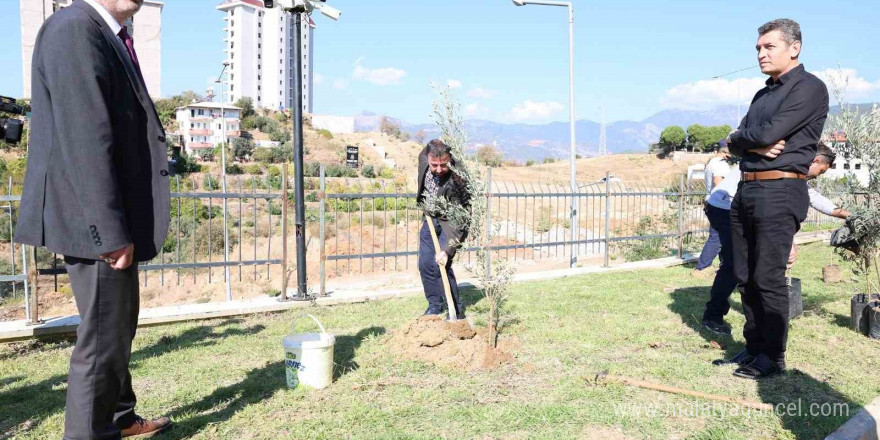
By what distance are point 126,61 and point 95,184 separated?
0.59 meters

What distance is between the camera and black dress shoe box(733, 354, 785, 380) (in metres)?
3.96

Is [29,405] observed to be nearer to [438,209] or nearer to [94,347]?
[94,347]

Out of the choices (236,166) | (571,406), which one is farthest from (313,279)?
(236,166)

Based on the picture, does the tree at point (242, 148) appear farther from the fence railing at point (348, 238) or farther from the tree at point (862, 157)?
the tree at point (862, 157)

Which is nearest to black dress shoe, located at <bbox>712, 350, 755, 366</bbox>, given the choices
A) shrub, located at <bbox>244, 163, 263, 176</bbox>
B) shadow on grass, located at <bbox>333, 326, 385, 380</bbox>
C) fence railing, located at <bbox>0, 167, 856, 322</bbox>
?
fence railing, located at <bbox>0, 167, 856, 322</bbox>

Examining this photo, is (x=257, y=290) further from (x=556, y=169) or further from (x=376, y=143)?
(x=376, y=143)

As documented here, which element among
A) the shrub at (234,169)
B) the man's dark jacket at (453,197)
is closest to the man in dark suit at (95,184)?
the man's dark jacket at (453,197)

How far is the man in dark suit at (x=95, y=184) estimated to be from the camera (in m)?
2.32

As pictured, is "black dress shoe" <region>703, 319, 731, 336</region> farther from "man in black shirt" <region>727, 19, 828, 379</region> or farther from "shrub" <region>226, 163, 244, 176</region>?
"shrub" <region>226, 163, 244, 176</region>

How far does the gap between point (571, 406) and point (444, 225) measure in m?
2.15

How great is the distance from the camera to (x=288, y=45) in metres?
86.3

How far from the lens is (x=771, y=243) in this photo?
388 centimetres

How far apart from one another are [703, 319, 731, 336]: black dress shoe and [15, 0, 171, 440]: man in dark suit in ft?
14.5

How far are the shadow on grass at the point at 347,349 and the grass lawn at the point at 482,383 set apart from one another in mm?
17
